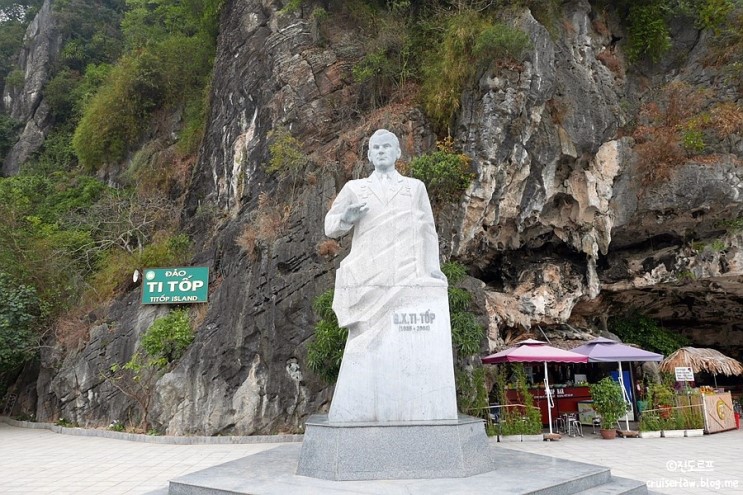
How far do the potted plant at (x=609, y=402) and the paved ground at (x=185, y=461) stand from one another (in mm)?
442

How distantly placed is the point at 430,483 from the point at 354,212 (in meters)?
2.73

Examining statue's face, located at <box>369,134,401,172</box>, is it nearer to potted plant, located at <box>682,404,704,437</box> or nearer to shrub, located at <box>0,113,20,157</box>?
potted plant, located at <box>682,404,704,437</box>

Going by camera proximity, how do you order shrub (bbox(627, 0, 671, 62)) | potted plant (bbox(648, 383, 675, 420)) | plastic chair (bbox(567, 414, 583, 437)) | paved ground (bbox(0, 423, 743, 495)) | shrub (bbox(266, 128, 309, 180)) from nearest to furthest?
1. paved ground (bbox(0, 423, 743, 495))
2. potted plant (bbox(648, 383, 675, 420))
3. plastic chair (bbox(567, 414, 583, 437))
4. shrub (bbox(266, 128, 309, 180))
5. shrub (bbox(627, 0, 671, 62))

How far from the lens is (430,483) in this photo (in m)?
4.26

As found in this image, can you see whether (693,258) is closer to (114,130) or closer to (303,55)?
(303,55)

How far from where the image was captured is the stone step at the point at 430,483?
4.02 metres

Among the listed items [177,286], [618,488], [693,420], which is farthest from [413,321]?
Answer: [177,286]

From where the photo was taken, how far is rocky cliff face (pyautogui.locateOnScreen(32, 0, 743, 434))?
38.4ft

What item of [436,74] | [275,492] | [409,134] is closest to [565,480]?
[275,492]

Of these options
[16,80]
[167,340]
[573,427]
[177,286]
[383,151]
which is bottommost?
[573,427]

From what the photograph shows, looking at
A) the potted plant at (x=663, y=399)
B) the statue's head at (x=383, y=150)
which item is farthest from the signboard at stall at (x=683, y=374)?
the statue's head at (x=383, y=150)

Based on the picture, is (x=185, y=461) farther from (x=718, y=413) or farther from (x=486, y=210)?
(x=718, y=413)

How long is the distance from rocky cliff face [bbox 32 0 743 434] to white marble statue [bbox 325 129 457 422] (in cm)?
628

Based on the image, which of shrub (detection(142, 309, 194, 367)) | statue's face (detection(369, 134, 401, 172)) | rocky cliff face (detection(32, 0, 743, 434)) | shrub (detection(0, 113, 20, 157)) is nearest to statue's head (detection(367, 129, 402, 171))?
statue's face (detection(369, 134, 401, 172))
